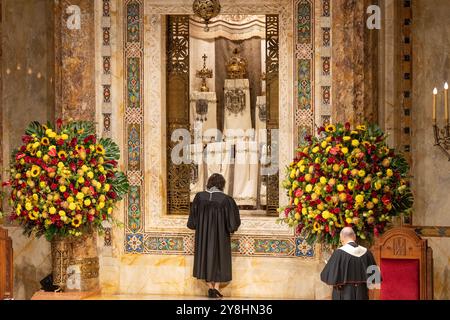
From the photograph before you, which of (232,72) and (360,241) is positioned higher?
(232,72)

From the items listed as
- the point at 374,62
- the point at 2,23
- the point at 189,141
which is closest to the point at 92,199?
the point at 189,141

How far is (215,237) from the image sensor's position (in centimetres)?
994

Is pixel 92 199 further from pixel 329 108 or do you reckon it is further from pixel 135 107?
pixel 329 108

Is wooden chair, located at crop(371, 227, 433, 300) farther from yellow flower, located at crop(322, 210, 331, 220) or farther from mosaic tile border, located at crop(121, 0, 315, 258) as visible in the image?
mosaic tile border, located at crop(121, 0, 315, 258)

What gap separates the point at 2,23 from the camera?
10.5 metres

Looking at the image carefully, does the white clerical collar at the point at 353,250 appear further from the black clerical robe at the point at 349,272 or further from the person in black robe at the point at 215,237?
the person in black robe at the point at 215,237

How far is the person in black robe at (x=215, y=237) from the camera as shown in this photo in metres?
9.92

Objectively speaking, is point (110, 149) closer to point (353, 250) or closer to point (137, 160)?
point (137, 160)

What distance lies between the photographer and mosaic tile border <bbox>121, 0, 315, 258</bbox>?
33.9 feet

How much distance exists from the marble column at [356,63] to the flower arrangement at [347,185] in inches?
26.0

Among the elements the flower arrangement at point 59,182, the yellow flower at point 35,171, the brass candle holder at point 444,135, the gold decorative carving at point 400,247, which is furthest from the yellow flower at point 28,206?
the brass candle holder at point 444,135

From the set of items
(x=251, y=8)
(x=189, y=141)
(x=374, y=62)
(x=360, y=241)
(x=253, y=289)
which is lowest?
(x=253, y=289)

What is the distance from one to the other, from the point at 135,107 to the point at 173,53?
82 centimetres

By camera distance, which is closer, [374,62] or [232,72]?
[374,62]
